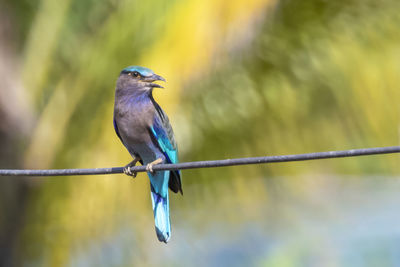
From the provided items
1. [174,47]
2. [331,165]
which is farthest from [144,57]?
[331,165]

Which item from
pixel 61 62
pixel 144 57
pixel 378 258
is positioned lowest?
pixel 378 258

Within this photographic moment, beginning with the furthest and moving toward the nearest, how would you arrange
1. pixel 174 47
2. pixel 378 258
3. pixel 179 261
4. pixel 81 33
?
pixel 378 258
pixel 179 261
pixel 81 33
pixel 174 47

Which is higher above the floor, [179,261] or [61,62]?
[61,62]

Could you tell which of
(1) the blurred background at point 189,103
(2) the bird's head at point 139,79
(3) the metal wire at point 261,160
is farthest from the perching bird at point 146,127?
(1) the blurred background at point 189,103

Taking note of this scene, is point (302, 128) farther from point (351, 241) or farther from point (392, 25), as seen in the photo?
point (351, 241)

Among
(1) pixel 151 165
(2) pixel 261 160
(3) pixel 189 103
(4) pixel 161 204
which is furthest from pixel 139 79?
(2) pixel 261 160

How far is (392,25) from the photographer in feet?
22.5

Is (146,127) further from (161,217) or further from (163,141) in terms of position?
(161,217)

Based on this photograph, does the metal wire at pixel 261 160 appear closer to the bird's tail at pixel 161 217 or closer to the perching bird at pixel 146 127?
the perching bird at pixel 146 127

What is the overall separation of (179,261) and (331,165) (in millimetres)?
5034

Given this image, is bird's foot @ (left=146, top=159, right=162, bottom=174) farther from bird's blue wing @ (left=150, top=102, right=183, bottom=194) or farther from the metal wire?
the metal wire

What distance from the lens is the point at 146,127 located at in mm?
5348

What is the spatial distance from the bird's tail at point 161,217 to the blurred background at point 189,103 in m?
1.31

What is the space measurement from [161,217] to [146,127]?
2.27 feet
